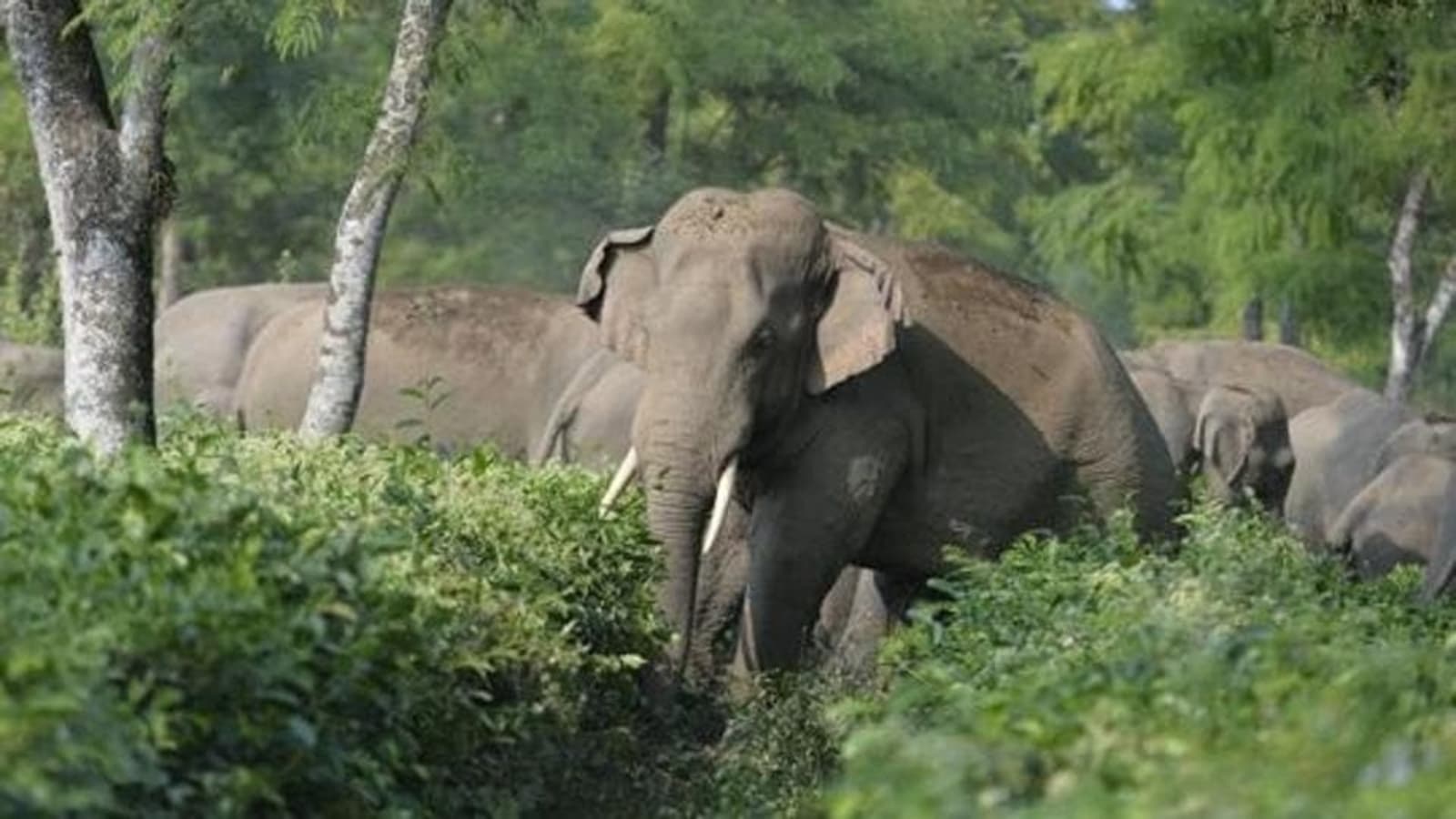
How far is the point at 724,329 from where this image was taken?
61.0 feet

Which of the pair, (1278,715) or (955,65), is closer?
(1278,715)

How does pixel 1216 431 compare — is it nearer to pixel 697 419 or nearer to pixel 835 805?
pixel 697 419

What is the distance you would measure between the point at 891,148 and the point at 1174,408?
16.4 m

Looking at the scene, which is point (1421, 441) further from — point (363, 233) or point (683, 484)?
point (683, 484)

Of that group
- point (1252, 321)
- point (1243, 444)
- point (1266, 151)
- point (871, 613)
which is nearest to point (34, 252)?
point (1252, 321)

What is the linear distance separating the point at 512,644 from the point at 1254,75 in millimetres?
22671

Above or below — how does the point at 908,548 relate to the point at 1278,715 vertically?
below

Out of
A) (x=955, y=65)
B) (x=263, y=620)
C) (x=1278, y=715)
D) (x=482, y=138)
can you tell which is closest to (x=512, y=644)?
(x=263, y=620)

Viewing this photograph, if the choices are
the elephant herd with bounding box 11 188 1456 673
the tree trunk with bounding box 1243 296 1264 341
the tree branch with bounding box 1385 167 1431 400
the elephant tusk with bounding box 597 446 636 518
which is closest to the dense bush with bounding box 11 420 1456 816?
the elephant tusk with bounding box 597 446 636 518

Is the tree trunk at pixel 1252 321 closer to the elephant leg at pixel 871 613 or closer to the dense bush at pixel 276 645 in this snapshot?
the elephant leg at pixel 871 613

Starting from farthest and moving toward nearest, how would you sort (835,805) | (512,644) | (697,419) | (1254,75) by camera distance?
(1254,75)
(697,419)
(512,644)
(835,805)

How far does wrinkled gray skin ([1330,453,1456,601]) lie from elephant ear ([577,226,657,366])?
991 cm

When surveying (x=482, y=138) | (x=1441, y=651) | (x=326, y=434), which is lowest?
(x=482, y=138)

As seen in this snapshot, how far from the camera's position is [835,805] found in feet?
26.1
